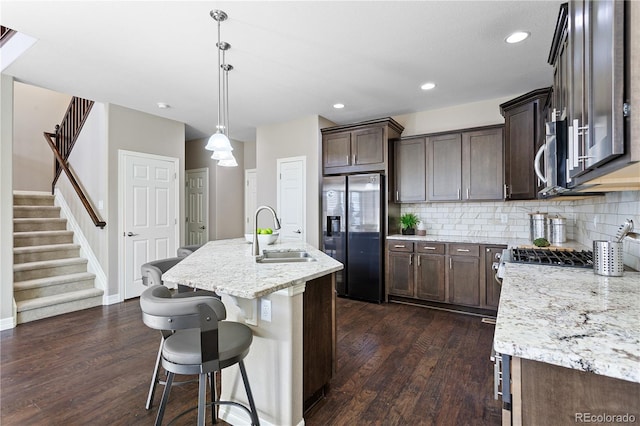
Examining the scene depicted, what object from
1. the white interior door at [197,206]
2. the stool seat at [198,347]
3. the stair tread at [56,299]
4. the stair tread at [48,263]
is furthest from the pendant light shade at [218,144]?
the white interior door at [197,206]

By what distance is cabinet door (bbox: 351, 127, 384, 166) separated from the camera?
424 cm

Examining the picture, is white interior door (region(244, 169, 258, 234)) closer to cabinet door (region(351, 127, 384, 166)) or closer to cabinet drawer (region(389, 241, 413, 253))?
cabinet door (region(351, 127, 384, 166))

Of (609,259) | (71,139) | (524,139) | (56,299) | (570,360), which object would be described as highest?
(71,139)

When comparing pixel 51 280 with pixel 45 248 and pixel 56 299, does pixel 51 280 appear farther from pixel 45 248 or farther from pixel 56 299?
pixel 45 248

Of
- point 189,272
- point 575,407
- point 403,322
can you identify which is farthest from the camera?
point 403,322

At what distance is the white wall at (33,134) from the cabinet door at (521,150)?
24.3 feet

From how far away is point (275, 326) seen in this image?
1.65m

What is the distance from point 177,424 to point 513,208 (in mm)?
4239

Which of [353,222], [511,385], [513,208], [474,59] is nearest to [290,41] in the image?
[474,59]

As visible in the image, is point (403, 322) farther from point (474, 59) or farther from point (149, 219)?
point (149, 219)

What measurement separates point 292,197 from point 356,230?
127 cm

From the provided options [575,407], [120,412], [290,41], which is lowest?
[120,412]

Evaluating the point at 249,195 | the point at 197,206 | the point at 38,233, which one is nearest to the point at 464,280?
the point at 249,195

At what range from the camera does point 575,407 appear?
77 cm
